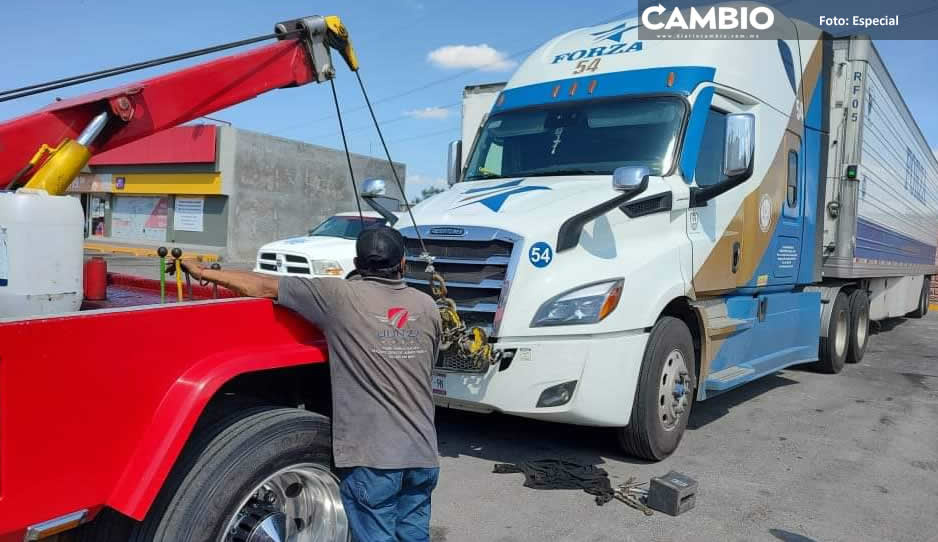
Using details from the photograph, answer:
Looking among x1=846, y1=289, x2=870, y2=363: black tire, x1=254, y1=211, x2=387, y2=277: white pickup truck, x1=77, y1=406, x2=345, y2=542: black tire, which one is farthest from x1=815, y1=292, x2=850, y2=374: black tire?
x1=77, y1=406, x2=345, y2=542: black tire

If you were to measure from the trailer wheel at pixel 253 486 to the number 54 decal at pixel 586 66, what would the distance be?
169 inches

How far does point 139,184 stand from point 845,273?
28855 millimetres

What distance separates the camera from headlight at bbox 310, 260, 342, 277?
33.9ft

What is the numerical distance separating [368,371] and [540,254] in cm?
200

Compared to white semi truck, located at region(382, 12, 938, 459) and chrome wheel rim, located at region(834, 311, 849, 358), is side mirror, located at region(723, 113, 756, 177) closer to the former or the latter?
white semi truck, located at region(382, 12, 938, 459)

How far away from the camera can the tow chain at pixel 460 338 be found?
4051 mm

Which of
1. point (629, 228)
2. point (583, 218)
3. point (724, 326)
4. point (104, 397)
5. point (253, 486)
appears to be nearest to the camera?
point (104, 397)

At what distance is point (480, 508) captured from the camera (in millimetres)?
4199

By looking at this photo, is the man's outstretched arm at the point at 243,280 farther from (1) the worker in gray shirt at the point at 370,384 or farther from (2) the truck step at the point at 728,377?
(2) the truck step at the point at 728,377

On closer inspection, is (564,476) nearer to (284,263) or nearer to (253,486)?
(253,486)

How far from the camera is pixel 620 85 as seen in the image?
5840 millimetres

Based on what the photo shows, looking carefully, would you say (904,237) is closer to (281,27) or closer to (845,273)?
(845,273)

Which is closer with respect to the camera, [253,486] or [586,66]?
[253,486]

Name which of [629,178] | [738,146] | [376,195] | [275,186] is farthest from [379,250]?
[275,186]
